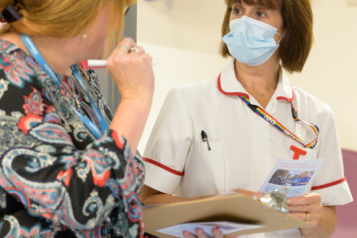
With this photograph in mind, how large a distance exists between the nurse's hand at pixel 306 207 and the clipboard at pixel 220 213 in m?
0.29

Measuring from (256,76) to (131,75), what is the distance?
0.99m

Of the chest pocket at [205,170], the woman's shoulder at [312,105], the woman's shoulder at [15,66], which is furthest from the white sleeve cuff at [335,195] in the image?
the woman's shoulder at [15,66]

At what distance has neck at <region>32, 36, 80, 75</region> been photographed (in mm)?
1043

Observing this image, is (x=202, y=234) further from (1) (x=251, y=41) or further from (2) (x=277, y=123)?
(1) (x=251, y=41)

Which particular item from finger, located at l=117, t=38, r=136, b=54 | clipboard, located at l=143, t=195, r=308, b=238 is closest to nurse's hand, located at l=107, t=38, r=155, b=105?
finger, located at l=117, t=38, r=136, b=54

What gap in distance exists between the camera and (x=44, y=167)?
33.4 inches

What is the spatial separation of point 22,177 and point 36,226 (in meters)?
0.14

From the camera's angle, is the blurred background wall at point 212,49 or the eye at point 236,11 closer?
the eye at point 236,11

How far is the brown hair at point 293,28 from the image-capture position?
182 centimetres

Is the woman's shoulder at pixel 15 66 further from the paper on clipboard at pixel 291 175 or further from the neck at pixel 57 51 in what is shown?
the paper on clipboard at pixel 291 175

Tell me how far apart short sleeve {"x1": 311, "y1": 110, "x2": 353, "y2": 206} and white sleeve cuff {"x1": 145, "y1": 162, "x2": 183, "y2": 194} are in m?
0.66

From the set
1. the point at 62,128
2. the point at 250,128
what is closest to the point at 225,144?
the point at 250,128

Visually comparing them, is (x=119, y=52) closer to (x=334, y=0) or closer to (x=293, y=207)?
(x=293, y=207)

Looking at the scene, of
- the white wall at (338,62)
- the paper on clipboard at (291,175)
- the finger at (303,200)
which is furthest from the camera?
the white wall at (338,62)
